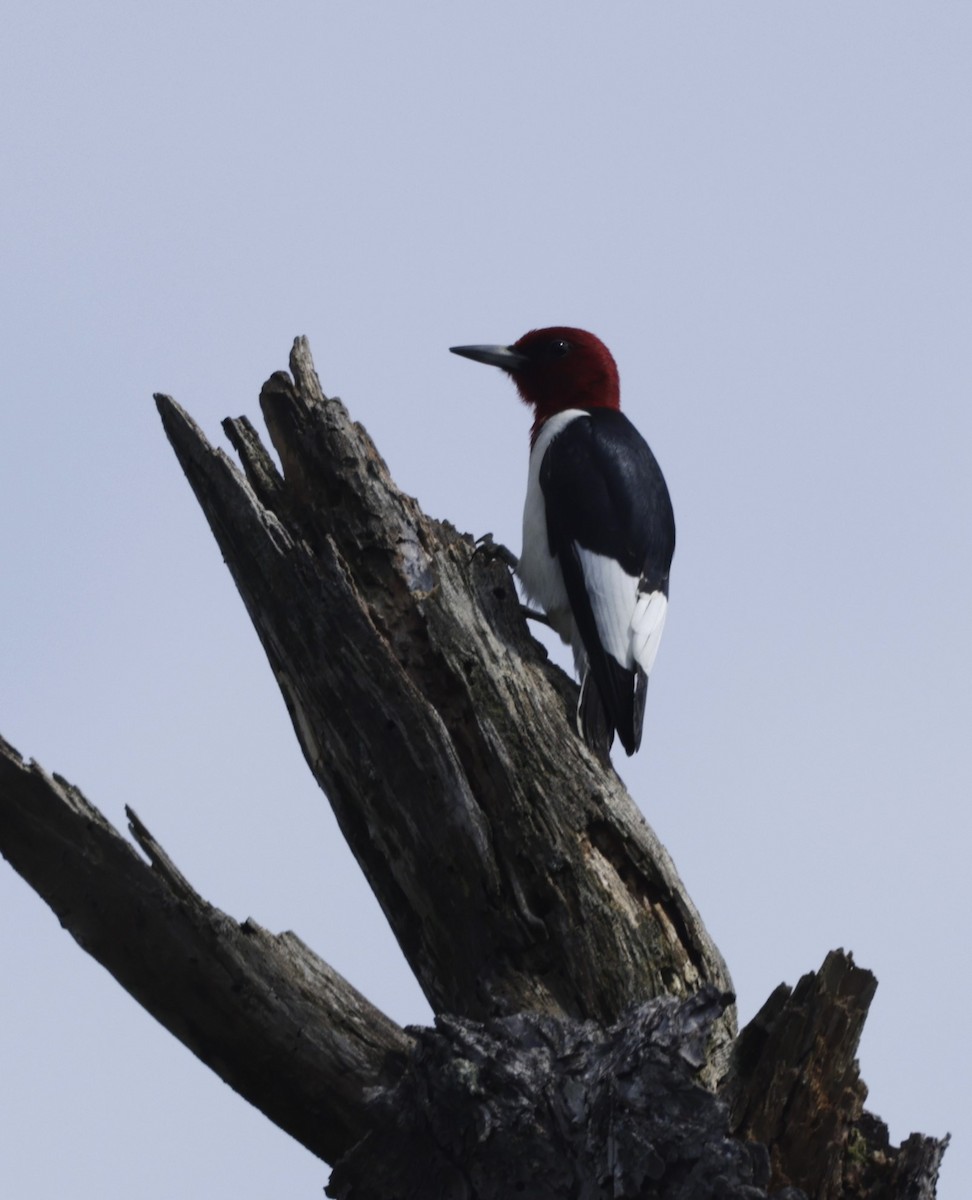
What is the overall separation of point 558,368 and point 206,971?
3.83 m

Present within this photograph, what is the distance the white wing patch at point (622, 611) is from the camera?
5242mm

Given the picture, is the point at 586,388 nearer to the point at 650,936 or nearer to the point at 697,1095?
the point at 650,936

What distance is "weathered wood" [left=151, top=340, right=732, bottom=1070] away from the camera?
3836 millimetres

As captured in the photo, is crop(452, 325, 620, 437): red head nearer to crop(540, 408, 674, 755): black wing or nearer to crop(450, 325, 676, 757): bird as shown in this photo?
crop(450, 325, 676, 757): bird

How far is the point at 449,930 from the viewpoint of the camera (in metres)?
3.88

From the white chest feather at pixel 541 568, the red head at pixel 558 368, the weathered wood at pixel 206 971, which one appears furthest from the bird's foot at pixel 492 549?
the weathered wood at pixel 206 971

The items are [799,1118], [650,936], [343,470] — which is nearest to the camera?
[799,1118]

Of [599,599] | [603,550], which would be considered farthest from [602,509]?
[599,599]

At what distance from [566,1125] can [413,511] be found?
6.55ft

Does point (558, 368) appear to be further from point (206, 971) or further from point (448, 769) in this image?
point (206, 971)

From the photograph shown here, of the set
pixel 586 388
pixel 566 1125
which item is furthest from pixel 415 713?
pixel 586 388

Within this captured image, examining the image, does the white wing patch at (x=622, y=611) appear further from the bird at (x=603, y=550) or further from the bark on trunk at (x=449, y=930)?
the bark on trunk at (x=449, y=930)

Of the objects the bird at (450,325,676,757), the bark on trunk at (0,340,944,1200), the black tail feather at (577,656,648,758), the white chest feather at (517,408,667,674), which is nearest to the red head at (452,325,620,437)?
the bird at (450,325,676,757)

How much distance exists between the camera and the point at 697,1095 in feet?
10.4
